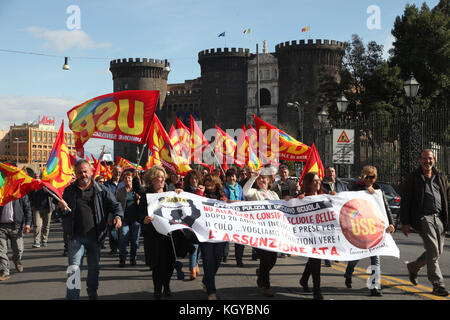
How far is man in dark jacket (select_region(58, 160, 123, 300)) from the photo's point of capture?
6.39 metres

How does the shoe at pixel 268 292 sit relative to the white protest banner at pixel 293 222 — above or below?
below

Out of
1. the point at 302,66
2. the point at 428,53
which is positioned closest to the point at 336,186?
the point at 428,53

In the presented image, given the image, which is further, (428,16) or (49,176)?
(428,16)

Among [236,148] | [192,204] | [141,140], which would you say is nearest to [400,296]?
[192,204]

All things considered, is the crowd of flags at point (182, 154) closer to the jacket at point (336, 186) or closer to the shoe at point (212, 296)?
the jacket at point (336, 186)

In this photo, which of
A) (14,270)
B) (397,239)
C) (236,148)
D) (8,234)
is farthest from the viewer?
(236,148)

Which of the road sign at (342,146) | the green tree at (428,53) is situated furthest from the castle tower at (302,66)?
the road sign at (342,146)

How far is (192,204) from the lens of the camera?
7.20 metres

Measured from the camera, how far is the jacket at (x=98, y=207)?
6.43 m

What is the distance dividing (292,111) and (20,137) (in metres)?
104

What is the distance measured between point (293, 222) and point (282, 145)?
8.79 meters

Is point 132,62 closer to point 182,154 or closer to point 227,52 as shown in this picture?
point 227,52

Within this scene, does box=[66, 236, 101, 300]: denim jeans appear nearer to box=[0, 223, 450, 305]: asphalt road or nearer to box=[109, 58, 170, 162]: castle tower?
box=[0, 223, 450, 305]: asphalt road
